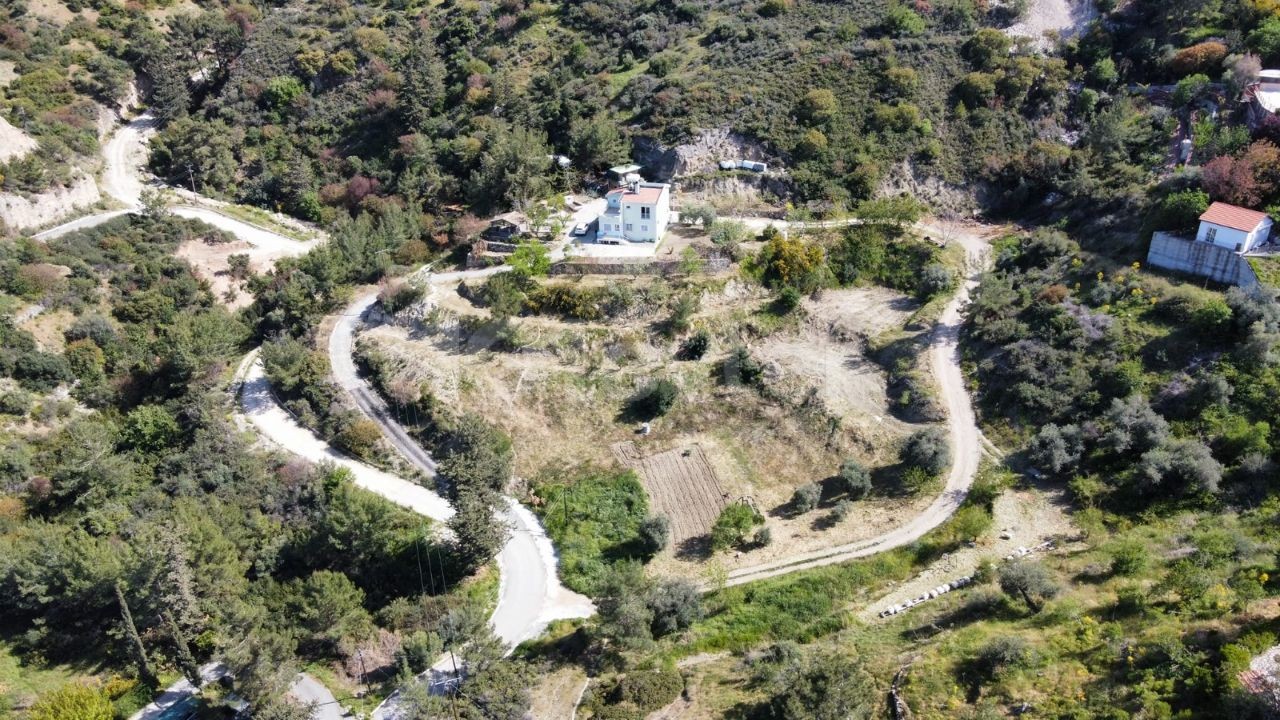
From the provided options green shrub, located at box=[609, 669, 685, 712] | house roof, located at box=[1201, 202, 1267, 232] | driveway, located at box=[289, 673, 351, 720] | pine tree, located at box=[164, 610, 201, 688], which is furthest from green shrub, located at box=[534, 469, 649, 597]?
house roof, located at box=[1201, 202, 1267, 232]

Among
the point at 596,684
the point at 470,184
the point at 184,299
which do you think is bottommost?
the point at 596,684

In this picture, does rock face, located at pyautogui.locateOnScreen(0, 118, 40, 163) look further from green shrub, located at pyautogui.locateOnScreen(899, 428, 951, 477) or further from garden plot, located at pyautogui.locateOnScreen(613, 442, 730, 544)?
green shrub, located at pyautogui.locateOnScreen(899, 428, 951, 477)

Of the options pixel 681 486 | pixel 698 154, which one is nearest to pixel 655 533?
pixel 681 486

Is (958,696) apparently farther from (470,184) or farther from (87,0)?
(87,0)

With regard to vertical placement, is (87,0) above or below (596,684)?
above

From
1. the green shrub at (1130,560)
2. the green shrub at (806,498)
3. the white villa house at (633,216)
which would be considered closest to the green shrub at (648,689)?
the green shrub at (806,498)

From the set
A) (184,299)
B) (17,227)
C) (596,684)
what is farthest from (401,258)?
(596,684)

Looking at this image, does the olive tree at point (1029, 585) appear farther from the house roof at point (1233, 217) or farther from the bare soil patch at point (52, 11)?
the bare soil patch at point (52, 11)

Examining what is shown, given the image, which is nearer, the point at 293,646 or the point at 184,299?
the point at 293,646
